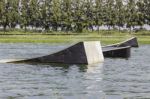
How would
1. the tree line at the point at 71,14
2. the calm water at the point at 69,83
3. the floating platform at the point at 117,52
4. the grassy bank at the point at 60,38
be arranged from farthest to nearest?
the tree line at the point at 71,14 → the grassy bank at the point at 60,38 → the floating platform at the point at 117,52 → the calm water at the point at 69,83

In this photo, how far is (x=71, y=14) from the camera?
479 feet

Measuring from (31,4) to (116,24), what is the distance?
79.1ft

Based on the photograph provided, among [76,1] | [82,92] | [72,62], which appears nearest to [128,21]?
[76,1]

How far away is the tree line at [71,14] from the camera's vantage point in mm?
141625

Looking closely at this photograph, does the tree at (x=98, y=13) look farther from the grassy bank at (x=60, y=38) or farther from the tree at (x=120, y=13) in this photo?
the grassy bank at (x=60, y=38)

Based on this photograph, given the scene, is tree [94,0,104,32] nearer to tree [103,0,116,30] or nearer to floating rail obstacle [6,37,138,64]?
tree [103,0,116,30]

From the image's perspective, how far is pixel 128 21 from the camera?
5817 inches

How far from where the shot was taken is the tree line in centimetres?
14162

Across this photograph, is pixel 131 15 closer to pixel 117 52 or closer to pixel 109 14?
pixel 109 14

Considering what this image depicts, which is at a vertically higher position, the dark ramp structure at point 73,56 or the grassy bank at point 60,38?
the dark ramp structure at point 73,56

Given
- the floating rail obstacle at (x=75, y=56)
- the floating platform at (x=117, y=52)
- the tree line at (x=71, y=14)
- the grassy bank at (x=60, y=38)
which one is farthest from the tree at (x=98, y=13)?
the floating rail obstacle at (x=75, y=56)

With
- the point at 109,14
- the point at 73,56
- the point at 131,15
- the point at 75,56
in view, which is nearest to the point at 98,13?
the point at 109,14

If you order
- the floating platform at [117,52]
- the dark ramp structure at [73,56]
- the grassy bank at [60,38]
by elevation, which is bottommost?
the grassy bank at [60,38]

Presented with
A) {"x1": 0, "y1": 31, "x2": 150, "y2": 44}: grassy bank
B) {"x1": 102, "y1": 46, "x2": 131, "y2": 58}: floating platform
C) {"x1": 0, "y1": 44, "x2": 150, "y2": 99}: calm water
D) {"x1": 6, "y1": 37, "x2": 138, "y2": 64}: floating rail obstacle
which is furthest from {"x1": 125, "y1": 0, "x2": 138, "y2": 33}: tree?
{"x1": 0, "y1": 44, "x2": 150, "y2": 99}: calm water
